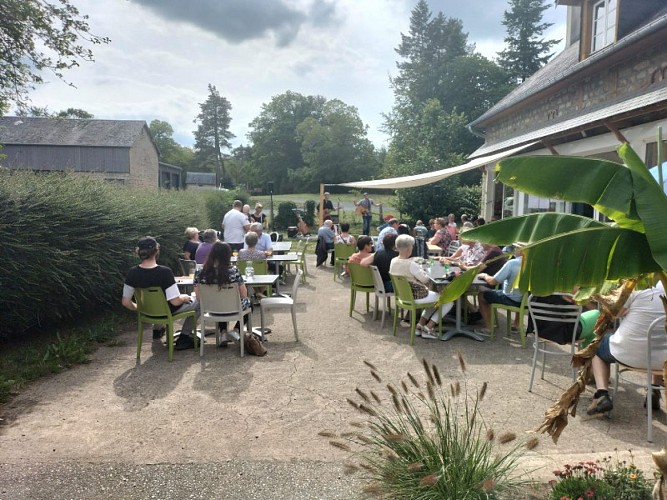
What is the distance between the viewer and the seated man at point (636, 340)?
12.2 feet

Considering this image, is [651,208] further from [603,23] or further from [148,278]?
[603,23]

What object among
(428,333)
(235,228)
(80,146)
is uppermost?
(80,146)

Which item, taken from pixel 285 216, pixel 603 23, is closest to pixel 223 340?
pixel 603 23

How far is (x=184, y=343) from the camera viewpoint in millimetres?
6062

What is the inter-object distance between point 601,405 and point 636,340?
1.99ft

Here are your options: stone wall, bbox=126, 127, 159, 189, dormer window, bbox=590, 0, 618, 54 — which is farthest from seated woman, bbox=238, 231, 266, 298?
stone wall, bbox=126, 127, 159, 189

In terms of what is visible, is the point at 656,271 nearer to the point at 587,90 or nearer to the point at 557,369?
the point at 557,369

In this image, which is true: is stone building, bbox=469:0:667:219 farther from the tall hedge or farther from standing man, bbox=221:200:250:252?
the tall hedge

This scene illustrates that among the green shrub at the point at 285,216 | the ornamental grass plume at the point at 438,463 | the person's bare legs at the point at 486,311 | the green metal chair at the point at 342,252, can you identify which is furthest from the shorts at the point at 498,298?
the green shrub at the point at 285,216

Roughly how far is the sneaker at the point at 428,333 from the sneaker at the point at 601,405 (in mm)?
2543

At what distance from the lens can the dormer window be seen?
1016 cm

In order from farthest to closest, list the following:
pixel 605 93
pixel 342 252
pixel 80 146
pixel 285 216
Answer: pixel 80 146 → pixel 285 216 → pixel 342 252 → pixel 605 93

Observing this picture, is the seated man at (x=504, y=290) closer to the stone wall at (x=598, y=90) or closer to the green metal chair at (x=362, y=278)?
the green metal chair at (x=362, y=278)

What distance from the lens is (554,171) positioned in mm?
2449
